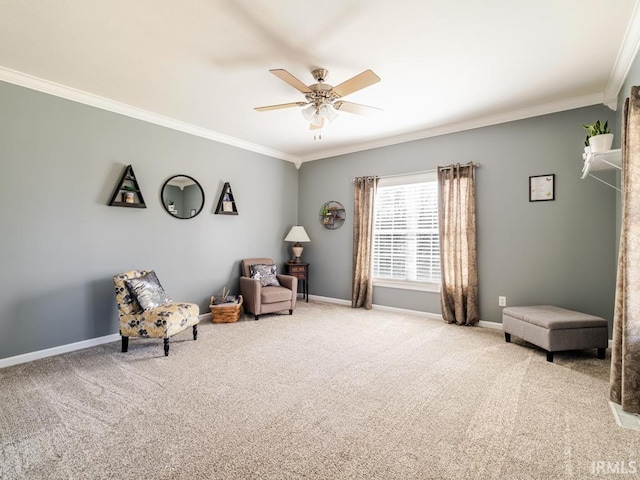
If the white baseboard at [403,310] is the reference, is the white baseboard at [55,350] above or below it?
below

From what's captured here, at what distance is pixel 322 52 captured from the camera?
264 cm

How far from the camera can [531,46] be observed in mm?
2531

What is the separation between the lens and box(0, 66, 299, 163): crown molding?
2988 mm

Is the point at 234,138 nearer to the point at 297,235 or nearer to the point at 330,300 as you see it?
the point at 297,235

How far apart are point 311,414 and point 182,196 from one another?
3.41 metres

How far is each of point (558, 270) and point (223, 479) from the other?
13.0 ft

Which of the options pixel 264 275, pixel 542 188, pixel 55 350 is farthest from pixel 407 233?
pixel 55 350

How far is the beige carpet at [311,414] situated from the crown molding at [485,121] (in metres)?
2.70

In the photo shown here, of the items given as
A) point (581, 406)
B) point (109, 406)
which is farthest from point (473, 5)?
point (109, 406)

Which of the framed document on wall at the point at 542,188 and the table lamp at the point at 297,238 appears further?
the table lamp at the point at 297,238

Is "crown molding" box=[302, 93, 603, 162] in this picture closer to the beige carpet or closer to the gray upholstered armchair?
the gray upholstered armchair

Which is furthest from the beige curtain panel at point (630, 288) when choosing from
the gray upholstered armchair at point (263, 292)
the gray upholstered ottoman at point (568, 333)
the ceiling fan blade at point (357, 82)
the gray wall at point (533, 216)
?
the gray upholstered armchair at point (263, 292)

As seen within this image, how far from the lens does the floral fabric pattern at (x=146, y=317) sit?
304 cm

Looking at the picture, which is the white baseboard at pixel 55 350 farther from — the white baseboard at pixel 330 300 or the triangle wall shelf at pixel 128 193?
the white baseboard at pixel 330 300
